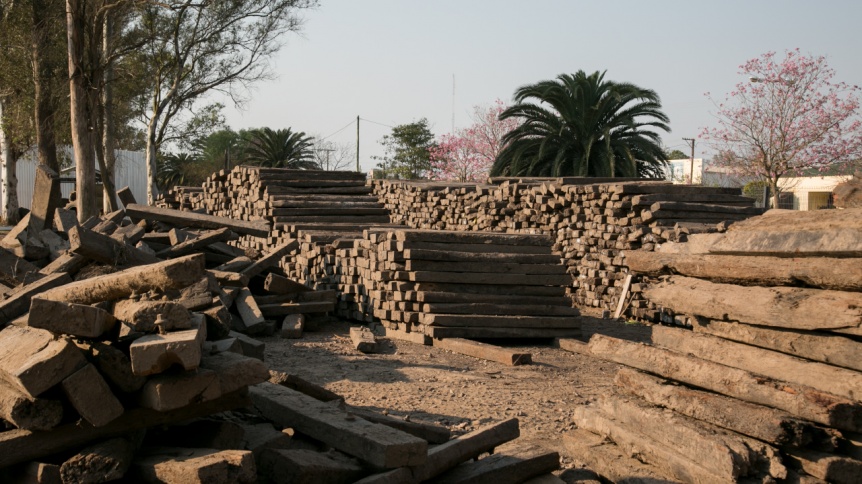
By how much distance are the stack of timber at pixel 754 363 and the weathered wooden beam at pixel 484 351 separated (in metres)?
3.20

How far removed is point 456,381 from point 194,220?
7902 millimetres

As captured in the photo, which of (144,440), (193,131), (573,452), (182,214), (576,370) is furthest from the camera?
(193,131)

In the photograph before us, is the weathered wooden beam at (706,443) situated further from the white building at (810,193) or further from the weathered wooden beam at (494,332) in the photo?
the white building at (810,193)

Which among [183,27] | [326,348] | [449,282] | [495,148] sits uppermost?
[183,27]

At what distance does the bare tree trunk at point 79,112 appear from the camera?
21688 mm

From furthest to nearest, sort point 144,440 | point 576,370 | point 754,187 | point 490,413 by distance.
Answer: point 754,187 → point 576,370 → point 490,413 → point 144,440

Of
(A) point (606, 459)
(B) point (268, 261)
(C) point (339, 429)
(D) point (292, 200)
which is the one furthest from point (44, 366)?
(D) point (292, 200)

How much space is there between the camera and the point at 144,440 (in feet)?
Answer: 14.9

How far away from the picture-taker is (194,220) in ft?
48.6

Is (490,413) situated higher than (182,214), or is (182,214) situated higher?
(182,214)

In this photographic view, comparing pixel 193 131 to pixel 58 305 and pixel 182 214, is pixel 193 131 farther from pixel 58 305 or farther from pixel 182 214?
pixel 58 305

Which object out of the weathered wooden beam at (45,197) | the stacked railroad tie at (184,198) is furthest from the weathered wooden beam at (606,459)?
the stacked railroad tie at (184,198)

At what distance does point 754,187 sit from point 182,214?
115ft

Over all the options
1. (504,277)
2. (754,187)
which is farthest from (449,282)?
(754,187)
